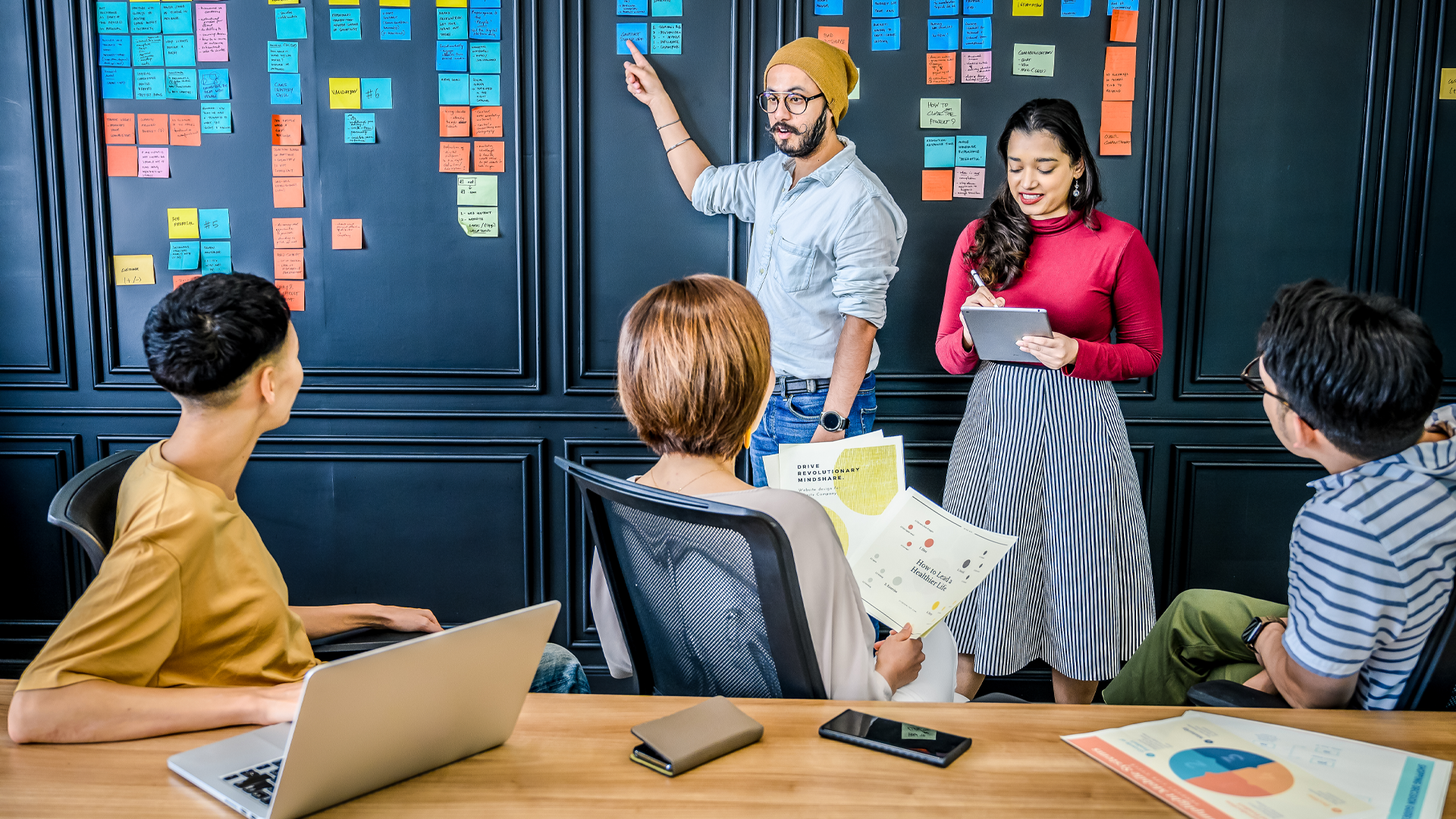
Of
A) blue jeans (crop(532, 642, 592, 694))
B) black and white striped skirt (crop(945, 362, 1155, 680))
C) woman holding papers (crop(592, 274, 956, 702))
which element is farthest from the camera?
black and white striped skirt (crop(945, 362, 1155, 680))

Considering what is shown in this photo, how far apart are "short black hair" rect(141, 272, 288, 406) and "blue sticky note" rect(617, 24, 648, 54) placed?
183cm

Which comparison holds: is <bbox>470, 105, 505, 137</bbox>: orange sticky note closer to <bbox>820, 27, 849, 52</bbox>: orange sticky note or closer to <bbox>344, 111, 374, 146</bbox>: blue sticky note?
<bbox>344, 111, 374, 146</bbox>: blue sticky note

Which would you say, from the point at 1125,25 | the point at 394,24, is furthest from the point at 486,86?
the point at 1125,25

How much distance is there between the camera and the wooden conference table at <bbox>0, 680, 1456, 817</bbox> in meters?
0.82

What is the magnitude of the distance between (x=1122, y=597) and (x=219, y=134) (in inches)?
116

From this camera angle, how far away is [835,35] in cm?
275

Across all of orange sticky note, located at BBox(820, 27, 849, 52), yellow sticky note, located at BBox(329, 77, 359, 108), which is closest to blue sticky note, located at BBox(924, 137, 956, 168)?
orange sticky note, located at BBox(820, 27, 849, 52)

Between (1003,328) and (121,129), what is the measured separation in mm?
2738

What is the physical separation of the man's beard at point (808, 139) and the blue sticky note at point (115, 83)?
2.03 metres

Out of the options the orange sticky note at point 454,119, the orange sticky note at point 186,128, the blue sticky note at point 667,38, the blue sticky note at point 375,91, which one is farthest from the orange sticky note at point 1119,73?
the orange sticky note at point 186,128

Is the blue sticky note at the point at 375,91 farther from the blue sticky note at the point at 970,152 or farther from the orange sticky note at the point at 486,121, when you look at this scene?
the blue sticky note at the point at 970,152

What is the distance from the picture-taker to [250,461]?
2887 millimetres

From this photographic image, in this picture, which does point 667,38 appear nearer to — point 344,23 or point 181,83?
point 344,23

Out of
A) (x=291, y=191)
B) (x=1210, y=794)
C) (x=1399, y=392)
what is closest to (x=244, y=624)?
(x=1210, y=794)
